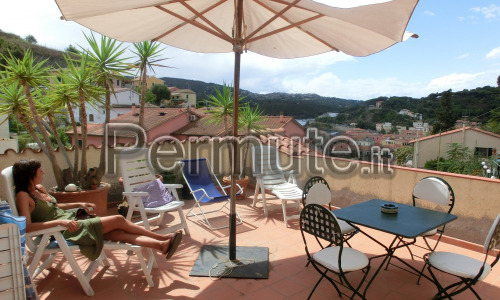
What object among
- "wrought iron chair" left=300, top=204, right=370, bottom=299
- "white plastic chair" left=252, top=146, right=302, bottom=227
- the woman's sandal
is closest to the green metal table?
"wrought iron chair" left=300, top=204, right=370, bottom=299

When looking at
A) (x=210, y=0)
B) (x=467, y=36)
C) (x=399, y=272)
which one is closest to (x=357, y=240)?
(x=399, y=272)

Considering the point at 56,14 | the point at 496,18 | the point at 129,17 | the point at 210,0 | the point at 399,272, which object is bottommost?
the point at 399,272

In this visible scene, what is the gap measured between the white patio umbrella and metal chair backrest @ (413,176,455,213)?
5.13 feet

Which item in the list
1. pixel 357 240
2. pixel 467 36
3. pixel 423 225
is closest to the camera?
pixel 423 225

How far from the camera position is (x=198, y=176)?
510 cm

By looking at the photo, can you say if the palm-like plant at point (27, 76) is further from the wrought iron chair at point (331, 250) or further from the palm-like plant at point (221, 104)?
the wrought iron chair at point (331, 250)

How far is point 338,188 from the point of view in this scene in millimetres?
5246

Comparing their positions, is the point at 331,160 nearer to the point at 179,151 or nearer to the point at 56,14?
the point at 179,151

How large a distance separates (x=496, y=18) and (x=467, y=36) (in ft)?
24.6

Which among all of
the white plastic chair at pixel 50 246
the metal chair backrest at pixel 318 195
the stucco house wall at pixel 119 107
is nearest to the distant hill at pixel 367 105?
the metal chair backrest at pixel 318 195

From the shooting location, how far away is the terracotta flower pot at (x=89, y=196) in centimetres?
404

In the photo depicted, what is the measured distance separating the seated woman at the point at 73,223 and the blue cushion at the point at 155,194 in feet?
3.35

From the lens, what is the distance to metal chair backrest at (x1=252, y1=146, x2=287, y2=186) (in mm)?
5348

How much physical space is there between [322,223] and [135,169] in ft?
9.32
